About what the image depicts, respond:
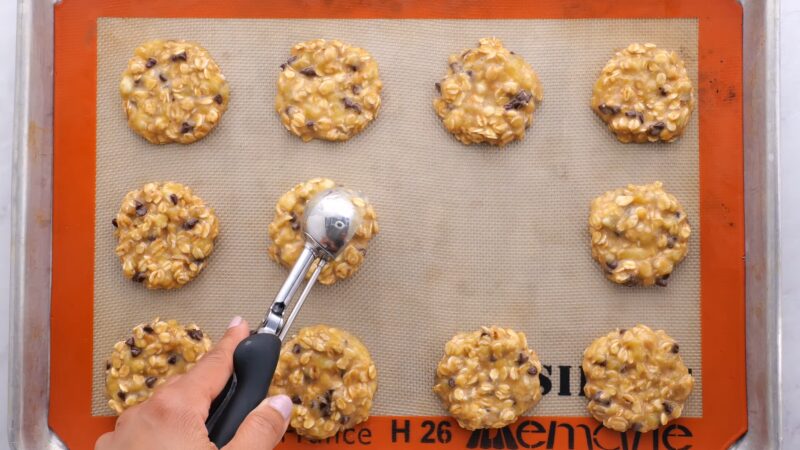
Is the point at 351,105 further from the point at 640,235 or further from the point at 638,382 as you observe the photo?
the point at 638,382

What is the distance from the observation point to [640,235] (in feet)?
5.80

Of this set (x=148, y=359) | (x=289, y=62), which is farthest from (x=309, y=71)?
(x=148, y=359)

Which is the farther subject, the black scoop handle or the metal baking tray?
the metal baking tray

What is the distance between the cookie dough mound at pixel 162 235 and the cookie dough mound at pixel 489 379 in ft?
2.24

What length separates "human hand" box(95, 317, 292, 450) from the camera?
48.2 inches

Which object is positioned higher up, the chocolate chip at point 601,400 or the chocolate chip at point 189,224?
the chocolate chip at point 189,224

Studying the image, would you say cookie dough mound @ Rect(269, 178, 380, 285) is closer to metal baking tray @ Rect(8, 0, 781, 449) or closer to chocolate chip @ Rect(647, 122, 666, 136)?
metal baking tray @ Rect(8, 0, 781, 449)

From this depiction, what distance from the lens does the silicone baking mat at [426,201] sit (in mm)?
1813

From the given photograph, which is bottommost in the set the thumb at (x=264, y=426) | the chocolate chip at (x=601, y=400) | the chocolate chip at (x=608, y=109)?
the chocolate chip at (x=601, y=400)

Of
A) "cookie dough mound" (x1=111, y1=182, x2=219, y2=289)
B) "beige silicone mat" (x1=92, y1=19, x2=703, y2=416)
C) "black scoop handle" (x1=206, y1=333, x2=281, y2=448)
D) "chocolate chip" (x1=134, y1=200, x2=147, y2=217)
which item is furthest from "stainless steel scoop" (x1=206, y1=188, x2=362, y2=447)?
"chocolate chip" (x1=134, y1=200, x2=147, y2=217)

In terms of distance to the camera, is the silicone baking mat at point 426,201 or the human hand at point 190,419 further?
the silicone baking mat at point 426,201

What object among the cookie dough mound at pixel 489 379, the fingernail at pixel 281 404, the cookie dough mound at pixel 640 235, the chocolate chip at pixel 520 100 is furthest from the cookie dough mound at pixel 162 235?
the cookie dough mound at pixel 640 235

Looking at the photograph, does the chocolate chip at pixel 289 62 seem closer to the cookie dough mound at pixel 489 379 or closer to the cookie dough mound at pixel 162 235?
the cookie dough mound at pixel 162 235

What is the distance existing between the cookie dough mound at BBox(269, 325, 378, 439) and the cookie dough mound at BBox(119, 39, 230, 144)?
0.61 metres
